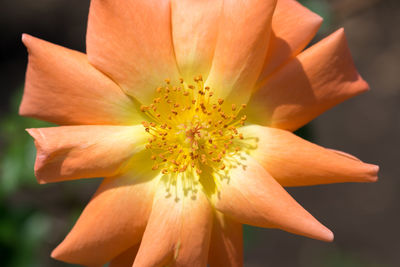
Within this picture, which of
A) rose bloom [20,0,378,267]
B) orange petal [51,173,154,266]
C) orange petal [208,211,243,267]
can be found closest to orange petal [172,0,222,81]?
rose bloom [20,0,378,267]

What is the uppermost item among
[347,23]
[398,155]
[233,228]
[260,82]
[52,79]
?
[347,23]

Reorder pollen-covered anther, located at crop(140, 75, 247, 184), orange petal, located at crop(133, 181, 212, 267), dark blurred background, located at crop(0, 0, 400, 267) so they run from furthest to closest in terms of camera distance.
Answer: dark blurred background, located at crop(0, 0, 400, 267)
pollen-covered anther, located at crop(140, 75, 247, 184)
orange petal, located at crop(133, 181, 212, 267)

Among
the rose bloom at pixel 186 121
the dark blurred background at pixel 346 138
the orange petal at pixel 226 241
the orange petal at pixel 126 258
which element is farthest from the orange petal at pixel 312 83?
the dark blurred background at pixel 346 138

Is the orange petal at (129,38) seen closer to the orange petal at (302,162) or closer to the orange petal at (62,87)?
the orange petal at (62,87)

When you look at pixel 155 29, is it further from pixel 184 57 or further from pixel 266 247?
pixel 266 247

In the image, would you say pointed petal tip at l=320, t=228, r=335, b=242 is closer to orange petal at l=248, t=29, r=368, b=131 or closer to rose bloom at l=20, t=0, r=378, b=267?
rose bloom at l=20, t=0, r=378, b=267

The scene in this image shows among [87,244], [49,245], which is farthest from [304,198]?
[87,244]

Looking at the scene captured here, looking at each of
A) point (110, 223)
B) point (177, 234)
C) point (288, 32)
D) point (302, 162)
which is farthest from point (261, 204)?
point (288, 32)
